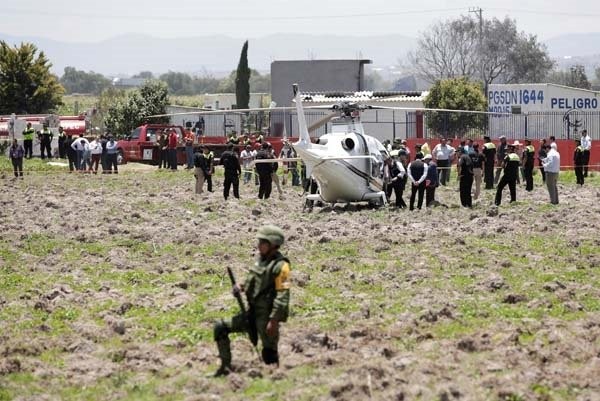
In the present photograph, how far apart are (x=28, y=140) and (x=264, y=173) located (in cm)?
2006

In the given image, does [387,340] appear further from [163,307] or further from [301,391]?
[163,307]

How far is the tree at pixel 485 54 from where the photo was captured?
387 feet

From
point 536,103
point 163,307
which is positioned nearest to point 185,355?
point 163,307

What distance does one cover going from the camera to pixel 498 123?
186 feet

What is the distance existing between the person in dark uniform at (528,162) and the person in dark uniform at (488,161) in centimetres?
99

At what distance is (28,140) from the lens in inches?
1988

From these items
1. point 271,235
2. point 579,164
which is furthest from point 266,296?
point 579,164

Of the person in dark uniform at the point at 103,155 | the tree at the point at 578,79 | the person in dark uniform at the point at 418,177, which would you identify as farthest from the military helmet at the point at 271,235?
the tree at the point at 578,79

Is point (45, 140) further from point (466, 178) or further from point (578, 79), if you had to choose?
point (578, 79)

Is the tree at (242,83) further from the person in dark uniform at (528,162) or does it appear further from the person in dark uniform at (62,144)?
the person in dark uniform at (528,162)

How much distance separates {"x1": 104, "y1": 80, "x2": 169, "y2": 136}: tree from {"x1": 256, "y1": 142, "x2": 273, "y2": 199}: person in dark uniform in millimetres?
32432

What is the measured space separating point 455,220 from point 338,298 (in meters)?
10.7

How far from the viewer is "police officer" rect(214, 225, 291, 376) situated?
12102 mm

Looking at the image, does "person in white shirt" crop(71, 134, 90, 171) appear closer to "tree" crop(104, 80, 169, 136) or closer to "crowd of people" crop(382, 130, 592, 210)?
"crowd of people" crop(382, 130, 592, 210)
